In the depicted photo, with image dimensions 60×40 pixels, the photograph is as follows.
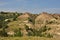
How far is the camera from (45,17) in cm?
6169

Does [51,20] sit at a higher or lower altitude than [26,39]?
lower

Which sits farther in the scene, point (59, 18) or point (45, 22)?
point (59, 18)

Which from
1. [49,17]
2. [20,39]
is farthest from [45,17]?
[20,39]

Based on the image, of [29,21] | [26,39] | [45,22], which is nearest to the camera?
[26,39]

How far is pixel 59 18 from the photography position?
208 feet

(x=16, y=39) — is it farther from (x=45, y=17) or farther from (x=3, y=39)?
(x=45, y=17)

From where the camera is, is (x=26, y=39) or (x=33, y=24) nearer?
(x=26, y=39)

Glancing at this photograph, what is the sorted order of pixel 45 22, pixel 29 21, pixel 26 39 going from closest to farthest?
1. pixel 26 39
2. pixel 45 22
3. pixel 29 21

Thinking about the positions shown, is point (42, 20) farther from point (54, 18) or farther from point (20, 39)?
point (20, 39)

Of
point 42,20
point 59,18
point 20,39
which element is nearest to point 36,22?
point 42,20

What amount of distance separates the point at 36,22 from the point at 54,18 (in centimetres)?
485

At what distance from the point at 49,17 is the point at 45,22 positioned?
141 inches

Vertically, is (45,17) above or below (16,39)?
below

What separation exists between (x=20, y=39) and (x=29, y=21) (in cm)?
4319
